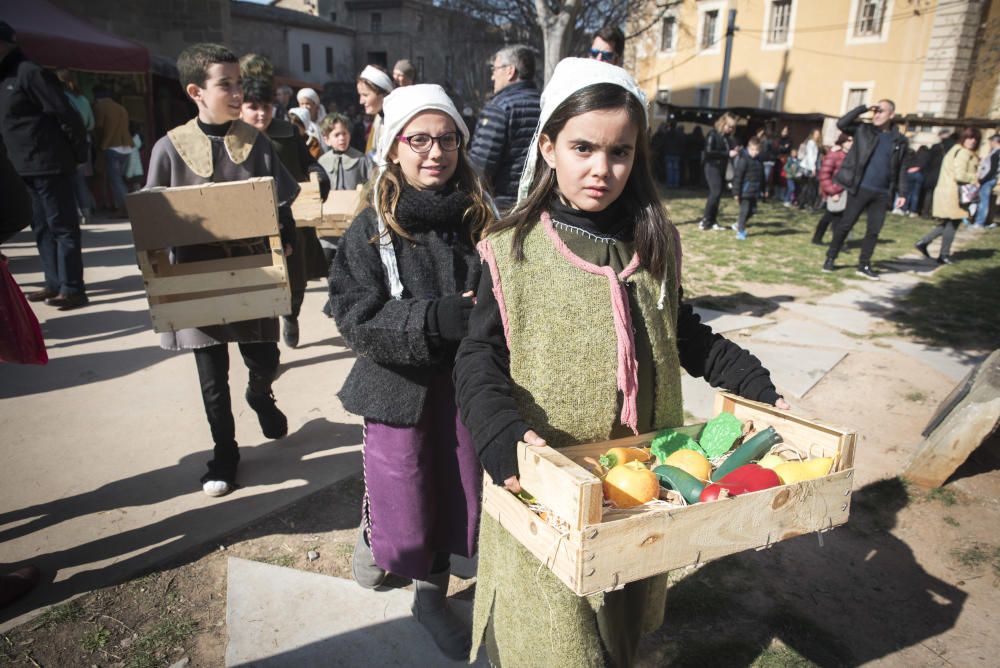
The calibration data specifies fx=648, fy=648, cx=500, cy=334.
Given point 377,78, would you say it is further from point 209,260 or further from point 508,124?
point 209,260

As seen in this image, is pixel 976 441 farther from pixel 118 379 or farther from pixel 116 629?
pixel 118 379

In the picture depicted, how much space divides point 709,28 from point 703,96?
3171 millimetres

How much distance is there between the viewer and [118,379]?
473cm

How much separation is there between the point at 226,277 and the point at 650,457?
208 centimetres

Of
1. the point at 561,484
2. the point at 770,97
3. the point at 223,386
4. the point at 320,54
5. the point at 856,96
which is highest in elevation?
the point at 320,54

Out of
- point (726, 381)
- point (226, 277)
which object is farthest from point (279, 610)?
point (726, 381)

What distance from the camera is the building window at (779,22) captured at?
28172 millimetres

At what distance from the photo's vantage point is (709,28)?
31250 millimetres

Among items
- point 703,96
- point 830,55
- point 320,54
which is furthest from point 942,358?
point 320,54

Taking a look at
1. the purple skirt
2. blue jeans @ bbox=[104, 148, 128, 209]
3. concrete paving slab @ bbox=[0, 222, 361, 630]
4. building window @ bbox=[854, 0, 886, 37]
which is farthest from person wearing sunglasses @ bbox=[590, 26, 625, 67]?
building window @ bbox=[854, 0, 886, 37]

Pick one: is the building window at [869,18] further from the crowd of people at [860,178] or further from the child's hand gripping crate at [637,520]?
the child's hand gripping crate at [637,520]

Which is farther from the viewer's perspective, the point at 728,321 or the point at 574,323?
the point at 728,321

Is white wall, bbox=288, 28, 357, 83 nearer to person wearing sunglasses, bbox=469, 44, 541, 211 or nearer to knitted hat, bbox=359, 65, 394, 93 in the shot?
knitted hat, bbox=359, 65, 394, 93

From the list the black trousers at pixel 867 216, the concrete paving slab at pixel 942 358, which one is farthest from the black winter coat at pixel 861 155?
the concrete paving slab at pixel 942 358
